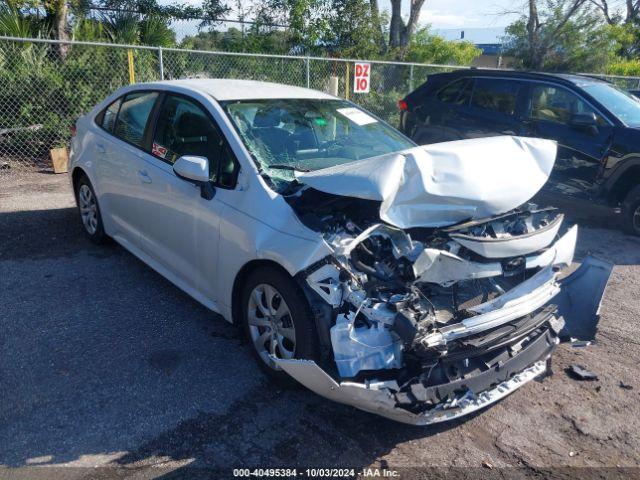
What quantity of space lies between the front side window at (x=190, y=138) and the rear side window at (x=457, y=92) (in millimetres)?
5284

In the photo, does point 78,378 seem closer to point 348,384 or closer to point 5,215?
point 348,384

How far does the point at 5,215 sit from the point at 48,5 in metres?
5.38

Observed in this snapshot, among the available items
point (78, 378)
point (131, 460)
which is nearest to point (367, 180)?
point (131, 460)

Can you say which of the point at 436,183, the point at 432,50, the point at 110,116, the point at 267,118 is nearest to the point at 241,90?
the point at 267,118

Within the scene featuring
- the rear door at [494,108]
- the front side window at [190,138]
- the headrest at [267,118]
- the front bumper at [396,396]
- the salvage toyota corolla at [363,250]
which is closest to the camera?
the front bumper at [396,396]

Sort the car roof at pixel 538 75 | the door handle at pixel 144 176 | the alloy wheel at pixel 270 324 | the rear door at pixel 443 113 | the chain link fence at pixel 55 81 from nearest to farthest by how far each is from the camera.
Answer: the alloy wheel at pixel 270 324, the door handle at pixel 144 176, the car roof at pixel 538 75, the rear door at pixel 443 113, the chain link fence at pixel 55 81

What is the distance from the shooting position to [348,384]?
2.61 m

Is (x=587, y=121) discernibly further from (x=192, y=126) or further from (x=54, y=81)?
(x=54, y=81)

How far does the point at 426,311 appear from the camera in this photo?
2.81 m

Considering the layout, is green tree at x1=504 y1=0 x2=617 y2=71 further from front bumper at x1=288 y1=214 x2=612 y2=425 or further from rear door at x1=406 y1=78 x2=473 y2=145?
front bumper at x1=288 y1=214 x2=612 y2=425

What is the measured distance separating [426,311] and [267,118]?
6.60ft

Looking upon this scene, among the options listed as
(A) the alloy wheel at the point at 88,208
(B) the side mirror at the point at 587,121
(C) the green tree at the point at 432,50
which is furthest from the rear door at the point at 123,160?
(C) the green tree at the point at 432,50

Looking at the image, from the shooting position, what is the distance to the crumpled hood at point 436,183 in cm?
302

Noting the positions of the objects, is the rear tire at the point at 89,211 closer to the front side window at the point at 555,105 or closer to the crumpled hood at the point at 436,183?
the crumpled hood at the point at 436,183
